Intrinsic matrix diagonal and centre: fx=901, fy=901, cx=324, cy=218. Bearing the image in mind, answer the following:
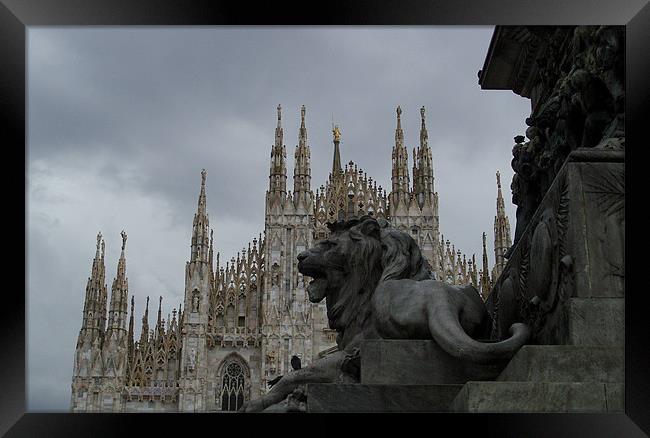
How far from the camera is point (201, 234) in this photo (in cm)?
3262

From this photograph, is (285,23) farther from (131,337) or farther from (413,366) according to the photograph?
(131,337)

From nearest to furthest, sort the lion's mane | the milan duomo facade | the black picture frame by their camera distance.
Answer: the black picture frame < the lion's mane < the milan duomo facade

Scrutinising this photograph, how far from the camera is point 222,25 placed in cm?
318

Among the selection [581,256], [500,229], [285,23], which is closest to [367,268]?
[581,256]

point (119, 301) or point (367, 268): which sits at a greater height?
point (367, 268)

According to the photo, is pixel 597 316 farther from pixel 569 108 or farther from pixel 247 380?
pixel 247 380

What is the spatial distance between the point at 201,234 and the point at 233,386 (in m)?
5.57

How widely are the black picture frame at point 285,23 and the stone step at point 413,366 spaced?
817 mm

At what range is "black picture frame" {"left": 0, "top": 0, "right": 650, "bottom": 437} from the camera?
8.57ft

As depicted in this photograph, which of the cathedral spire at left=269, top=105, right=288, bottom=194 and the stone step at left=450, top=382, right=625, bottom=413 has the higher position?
the cathedral spire at left=269, top=105, right=288, bottom=194

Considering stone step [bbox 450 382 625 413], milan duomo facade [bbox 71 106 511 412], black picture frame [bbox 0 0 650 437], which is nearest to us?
black picture frame [bbox 0 0 650 437]

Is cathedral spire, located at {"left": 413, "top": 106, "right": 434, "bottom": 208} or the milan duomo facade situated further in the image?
cathedral spire, located at {"left": 413, "top": 106, "right": 434, "bottom": 208}

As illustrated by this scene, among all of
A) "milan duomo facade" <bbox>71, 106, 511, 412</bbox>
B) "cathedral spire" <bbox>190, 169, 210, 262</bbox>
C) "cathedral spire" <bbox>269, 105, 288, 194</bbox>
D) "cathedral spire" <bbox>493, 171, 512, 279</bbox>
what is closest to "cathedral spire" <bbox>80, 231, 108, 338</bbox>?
"milan duomo facade" <bbox>71, 106, 511, 412</bbox>

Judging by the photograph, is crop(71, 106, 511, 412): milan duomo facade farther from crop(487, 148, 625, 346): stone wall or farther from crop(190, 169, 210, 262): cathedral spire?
crop(487, 148, 625, 346): stone wall
